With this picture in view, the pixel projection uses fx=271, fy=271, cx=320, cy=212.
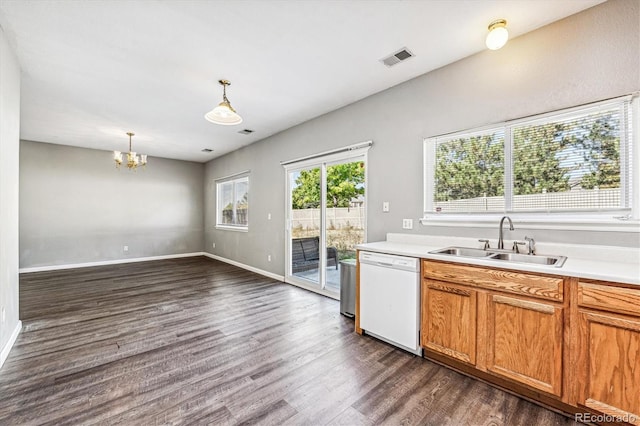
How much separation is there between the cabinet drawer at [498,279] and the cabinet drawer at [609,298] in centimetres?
11

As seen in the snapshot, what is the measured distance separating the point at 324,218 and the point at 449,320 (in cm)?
235

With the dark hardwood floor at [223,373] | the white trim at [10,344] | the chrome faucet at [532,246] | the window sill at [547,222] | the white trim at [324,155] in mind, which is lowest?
the dark hardwood floor at [223,373]

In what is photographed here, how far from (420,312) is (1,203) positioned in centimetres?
362

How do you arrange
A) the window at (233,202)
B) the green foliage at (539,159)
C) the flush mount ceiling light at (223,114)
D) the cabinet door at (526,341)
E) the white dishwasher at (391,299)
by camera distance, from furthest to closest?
the window at (233,202) → the flush mount ceiling light at (223,114) → the white dishwasher at (391,299) → the green foliage at (539,159) → the cabinet door at (526,341)

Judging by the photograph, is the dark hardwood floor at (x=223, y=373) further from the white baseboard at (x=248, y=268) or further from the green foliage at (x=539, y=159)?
the green foliage at (x=539, y=159)

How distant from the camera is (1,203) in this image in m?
2.22

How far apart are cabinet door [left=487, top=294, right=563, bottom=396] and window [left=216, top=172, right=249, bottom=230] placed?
511cm

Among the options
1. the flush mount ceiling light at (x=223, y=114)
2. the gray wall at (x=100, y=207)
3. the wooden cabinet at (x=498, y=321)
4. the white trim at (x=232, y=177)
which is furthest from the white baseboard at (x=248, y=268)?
the wooden cabinet at (x=498, y=321)

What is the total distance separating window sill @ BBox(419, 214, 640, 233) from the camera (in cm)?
189

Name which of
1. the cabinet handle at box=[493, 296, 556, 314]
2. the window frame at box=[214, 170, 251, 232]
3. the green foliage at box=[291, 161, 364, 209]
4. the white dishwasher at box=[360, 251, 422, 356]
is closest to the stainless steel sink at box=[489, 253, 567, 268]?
the cabinet handle at box=[493, 296, 556, 314]

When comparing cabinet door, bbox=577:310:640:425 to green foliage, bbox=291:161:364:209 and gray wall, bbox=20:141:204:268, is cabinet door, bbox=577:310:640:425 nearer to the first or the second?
green foliage, bbox=291:161:364:209

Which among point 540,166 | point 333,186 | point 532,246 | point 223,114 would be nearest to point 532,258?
point 532,246

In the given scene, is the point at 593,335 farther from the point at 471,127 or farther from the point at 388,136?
the point at 388,136

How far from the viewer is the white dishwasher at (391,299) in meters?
2.38
